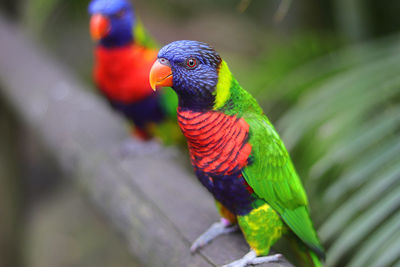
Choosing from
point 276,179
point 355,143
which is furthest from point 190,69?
point 355,143

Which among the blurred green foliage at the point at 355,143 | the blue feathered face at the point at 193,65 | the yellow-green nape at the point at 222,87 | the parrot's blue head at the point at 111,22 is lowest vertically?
the blurred green foliage at the point at 355,143

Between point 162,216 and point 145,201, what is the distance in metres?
0.14

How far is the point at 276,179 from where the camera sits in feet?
4.34

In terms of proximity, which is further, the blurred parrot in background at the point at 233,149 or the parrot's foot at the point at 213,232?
the parrot's foot at the point at 213,232

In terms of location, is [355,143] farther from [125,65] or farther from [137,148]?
[125,65]

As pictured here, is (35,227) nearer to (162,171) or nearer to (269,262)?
(162,171)

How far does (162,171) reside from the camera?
1.86 meters

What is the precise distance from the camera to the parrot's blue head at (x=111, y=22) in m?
2.13

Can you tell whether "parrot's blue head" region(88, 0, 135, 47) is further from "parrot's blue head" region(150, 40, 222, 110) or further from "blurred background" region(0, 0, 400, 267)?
"parrot's blue head" region(150, 40, 222, 110)

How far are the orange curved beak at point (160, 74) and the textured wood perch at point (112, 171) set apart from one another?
1.73ft

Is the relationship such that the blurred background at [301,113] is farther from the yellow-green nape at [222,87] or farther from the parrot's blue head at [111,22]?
the parrot's blue head at [111,22]

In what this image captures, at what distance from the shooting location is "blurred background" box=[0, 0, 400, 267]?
4.98ft

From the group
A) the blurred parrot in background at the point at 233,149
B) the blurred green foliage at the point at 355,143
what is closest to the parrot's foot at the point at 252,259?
the blurred parrot in background at the point at 233,149

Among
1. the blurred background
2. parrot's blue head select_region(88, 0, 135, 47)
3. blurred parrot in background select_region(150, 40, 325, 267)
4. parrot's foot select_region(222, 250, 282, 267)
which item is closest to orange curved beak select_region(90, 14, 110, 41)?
parrot's blue head select_region(88, 0, 135, 47)
